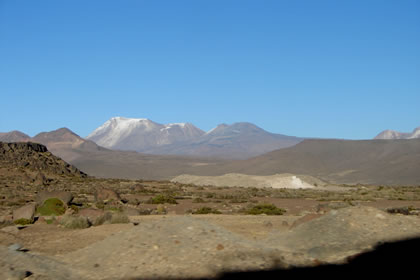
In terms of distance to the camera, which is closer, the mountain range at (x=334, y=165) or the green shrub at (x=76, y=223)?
the green shrub at (x=76, y=223)

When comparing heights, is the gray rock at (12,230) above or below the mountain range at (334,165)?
below

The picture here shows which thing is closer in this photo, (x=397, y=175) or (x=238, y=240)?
(x=238, y=240)

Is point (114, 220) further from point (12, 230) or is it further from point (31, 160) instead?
point (31, 160)

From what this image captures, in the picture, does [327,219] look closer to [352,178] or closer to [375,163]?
[352,178]

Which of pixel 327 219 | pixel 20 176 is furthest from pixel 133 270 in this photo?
pixel 20 176

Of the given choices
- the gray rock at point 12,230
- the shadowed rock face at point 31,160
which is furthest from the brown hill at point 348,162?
the gray rock at point 12,230

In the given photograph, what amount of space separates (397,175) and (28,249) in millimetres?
99378

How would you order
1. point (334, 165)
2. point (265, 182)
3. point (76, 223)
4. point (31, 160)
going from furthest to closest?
1. point (334, 165)
2. point (31, 160)
3. point (265, 182)
4. point (76, 223)

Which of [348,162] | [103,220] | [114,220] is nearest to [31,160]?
[103,220]

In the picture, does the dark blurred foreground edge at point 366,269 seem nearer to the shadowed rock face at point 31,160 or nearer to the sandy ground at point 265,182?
the sandy ground at point 265,182

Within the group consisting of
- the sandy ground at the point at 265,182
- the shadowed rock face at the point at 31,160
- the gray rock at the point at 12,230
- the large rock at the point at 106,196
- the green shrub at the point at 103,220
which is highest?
the shadowed rock face at the point at 31,160

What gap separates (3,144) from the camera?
83500 mm

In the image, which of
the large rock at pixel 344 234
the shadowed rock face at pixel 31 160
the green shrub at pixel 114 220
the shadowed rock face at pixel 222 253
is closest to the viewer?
the shadowed rock face at pixel 222 253

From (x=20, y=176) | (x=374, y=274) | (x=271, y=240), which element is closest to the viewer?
(x=374, y=274)
